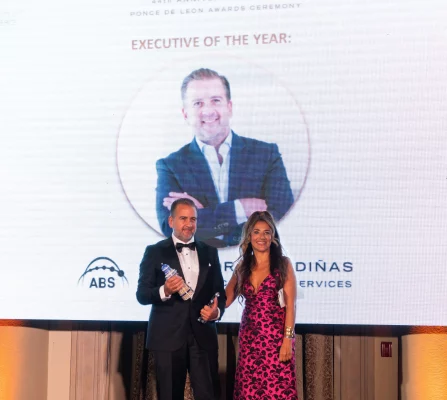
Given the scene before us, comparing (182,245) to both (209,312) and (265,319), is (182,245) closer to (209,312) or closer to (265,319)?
(209,312)

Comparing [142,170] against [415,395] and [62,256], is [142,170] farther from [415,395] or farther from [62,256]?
[415,395]

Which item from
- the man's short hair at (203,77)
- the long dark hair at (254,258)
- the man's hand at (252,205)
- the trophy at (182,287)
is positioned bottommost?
the trophy at (182,287)

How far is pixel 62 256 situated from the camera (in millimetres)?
4539

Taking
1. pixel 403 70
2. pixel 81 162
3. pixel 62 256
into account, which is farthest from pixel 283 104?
pixel 62 256

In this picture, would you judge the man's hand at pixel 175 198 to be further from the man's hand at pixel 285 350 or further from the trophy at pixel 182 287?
the man's hand at pixel 285 350

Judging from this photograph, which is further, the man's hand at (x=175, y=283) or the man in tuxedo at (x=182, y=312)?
the man in tuxedo at (x=182, y=312)

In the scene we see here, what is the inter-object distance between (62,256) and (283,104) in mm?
1555

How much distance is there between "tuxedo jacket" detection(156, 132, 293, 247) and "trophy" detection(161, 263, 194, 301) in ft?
2.28

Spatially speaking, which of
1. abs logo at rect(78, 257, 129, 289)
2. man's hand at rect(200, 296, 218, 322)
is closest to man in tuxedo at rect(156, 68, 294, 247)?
abs logo at rect(78, 257, 129, 289)

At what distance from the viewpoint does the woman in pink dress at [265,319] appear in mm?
3830

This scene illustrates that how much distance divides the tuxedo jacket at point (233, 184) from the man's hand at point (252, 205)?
2cm

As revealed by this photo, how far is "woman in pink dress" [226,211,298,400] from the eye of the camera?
3830mm

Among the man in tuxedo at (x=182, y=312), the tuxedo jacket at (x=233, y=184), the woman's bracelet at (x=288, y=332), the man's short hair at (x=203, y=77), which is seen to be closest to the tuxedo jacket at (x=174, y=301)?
the man in tuxedo at (x=182, y=312)

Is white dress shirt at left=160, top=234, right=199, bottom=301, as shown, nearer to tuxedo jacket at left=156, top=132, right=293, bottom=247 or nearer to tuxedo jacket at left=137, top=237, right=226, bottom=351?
tuxedo jacket at left=137, top=237, right=226, bottom=351
